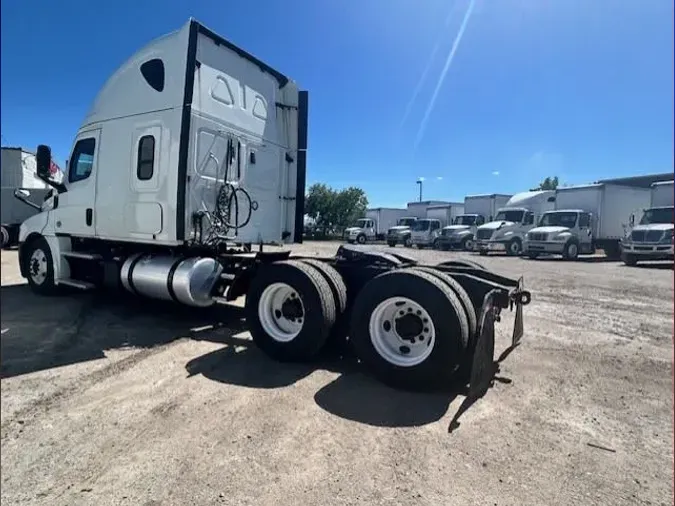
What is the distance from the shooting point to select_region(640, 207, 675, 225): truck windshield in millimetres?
17719

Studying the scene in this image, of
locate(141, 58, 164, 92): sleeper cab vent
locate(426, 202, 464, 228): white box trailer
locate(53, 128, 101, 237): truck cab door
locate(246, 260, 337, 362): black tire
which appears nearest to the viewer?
locate(246, 260, 337, 362): black tire

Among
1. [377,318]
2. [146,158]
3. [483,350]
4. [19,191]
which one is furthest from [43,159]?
[483,350]

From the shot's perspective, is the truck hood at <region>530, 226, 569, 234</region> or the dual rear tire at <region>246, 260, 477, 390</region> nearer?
the dual rear tire at <region>246, 260, 477, 390</region>

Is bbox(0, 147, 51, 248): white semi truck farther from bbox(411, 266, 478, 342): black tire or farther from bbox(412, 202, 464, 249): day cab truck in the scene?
bbox(412, 202, 464, 249): day cab truck

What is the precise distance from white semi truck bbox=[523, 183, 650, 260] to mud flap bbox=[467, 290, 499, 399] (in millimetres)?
18521

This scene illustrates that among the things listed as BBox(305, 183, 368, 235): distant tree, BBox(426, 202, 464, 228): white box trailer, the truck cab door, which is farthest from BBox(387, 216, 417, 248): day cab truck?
the truck cab door

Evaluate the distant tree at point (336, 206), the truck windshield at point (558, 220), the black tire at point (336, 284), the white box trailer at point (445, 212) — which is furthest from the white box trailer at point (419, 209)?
the black tire at point (336, 284)

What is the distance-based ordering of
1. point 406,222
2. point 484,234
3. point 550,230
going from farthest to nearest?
point 406,222 < point 484,234 < point 550,230

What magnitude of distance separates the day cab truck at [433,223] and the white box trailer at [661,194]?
1054 centimetres

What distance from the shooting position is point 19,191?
6.71 meters

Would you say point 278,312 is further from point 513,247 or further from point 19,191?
point 513,247

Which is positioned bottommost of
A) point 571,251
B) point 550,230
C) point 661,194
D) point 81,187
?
point 571,251

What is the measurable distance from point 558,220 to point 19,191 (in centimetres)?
2168

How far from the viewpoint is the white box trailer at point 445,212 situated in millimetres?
28203
